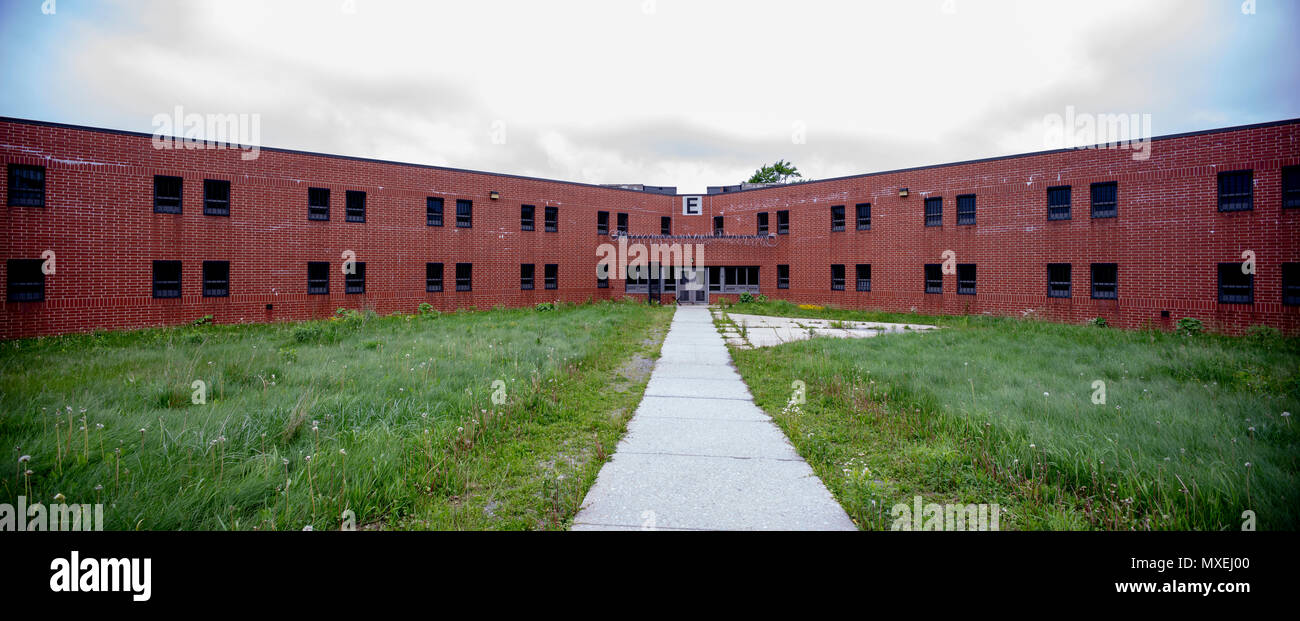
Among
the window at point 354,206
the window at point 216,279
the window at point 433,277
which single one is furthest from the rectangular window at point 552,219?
the window at point 216,279

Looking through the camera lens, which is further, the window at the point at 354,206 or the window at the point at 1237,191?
the window at the point at 354,206

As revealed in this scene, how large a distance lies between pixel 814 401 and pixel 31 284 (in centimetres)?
2421

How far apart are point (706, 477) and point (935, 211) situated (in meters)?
24.7

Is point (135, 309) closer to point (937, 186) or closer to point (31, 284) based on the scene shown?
point (31, 284)

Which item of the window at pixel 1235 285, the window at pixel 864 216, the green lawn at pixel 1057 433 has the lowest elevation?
the green lawn at pixel 1057 433

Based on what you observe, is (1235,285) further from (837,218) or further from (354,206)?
(354,206)

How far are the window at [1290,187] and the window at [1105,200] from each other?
4.02m

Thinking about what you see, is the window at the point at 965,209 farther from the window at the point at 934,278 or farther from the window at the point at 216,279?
the window at the point at 216,279

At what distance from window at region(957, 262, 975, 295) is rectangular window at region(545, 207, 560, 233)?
66.7ft

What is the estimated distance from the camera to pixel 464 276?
989 inches

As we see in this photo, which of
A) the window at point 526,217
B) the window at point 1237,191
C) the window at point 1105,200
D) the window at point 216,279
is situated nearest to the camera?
the window at point 1237,191

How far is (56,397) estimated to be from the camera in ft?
19.2

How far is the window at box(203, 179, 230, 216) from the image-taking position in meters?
19.0

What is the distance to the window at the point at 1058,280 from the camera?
2070 cm
